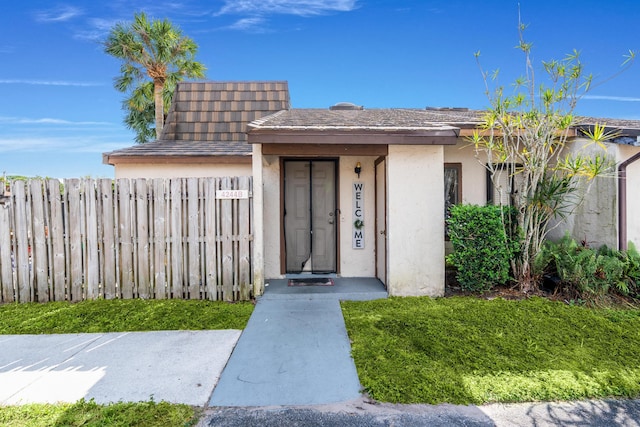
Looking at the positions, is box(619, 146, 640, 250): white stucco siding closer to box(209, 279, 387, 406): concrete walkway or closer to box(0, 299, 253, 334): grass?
box(209, 279, 387, 406): concrete walkway

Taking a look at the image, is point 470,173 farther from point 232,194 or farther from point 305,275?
point 232,194

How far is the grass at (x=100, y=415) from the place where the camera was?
2.55 metres

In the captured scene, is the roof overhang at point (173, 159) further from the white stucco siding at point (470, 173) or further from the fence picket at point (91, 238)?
the white stucco siding at point (470, 173)

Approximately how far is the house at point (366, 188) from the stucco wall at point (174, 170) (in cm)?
2

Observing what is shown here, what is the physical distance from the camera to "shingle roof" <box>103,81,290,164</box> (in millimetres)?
9898

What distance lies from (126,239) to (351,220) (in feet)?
13.9

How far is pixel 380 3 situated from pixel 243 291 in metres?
10.7

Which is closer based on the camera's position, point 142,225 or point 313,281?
point 142,225

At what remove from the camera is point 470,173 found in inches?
293

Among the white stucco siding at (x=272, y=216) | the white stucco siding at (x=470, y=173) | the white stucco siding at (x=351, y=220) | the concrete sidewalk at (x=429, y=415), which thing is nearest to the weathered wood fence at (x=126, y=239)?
the white stucco siding at (x=272, y=216)

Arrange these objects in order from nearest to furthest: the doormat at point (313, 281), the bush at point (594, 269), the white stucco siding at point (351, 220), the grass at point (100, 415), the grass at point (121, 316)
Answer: the grass at point (100, 415)
the grass at point (121, 316)
the bush at point (594, 269)
the doormat at point (313, 281)
the white stucco siding at point (351, 220)

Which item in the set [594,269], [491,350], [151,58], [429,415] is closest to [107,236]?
[429,415]

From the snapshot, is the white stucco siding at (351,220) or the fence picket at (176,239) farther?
the white stucco siding at (351,220)

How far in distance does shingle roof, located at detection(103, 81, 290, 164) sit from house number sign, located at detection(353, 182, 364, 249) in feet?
12.5
